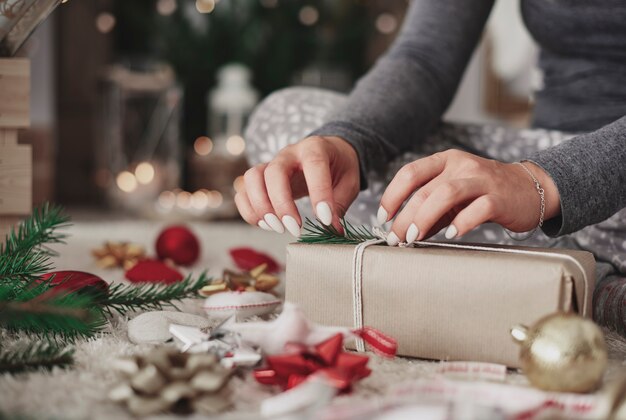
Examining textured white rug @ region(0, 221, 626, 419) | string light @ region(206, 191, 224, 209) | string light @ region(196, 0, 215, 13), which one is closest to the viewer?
textured white rug @ region(0, 221, 626, 419)

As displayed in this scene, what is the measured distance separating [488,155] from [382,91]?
0.20m

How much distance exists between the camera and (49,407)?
1.63 ft

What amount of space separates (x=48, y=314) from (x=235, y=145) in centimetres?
280

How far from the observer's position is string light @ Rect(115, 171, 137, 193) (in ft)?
10.9

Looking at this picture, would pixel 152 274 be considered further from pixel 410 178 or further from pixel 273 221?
pixel 410 178

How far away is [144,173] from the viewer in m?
3.36

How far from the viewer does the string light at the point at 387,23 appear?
3.92 metres

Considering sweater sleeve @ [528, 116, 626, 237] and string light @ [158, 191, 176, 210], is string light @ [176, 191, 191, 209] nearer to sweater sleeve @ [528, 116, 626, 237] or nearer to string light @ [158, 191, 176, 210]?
string light @ [158, 191, 176, 210]

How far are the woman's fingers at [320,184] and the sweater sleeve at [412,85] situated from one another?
0.15 meters

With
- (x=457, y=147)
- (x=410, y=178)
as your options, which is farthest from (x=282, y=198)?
(x=457, y=147)

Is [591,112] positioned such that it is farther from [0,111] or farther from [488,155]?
[0,111]

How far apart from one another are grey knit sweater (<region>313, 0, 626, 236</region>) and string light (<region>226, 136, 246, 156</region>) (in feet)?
7.14

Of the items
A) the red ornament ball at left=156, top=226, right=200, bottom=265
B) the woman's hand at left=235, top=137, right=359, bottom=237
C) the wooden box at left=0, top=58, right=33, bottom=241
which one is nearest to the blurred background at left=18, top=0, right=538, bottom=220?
the red ornament ball at left=156, top=226, right=200, bottom=265

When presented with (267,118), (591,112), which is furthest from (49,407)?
(591,112)
